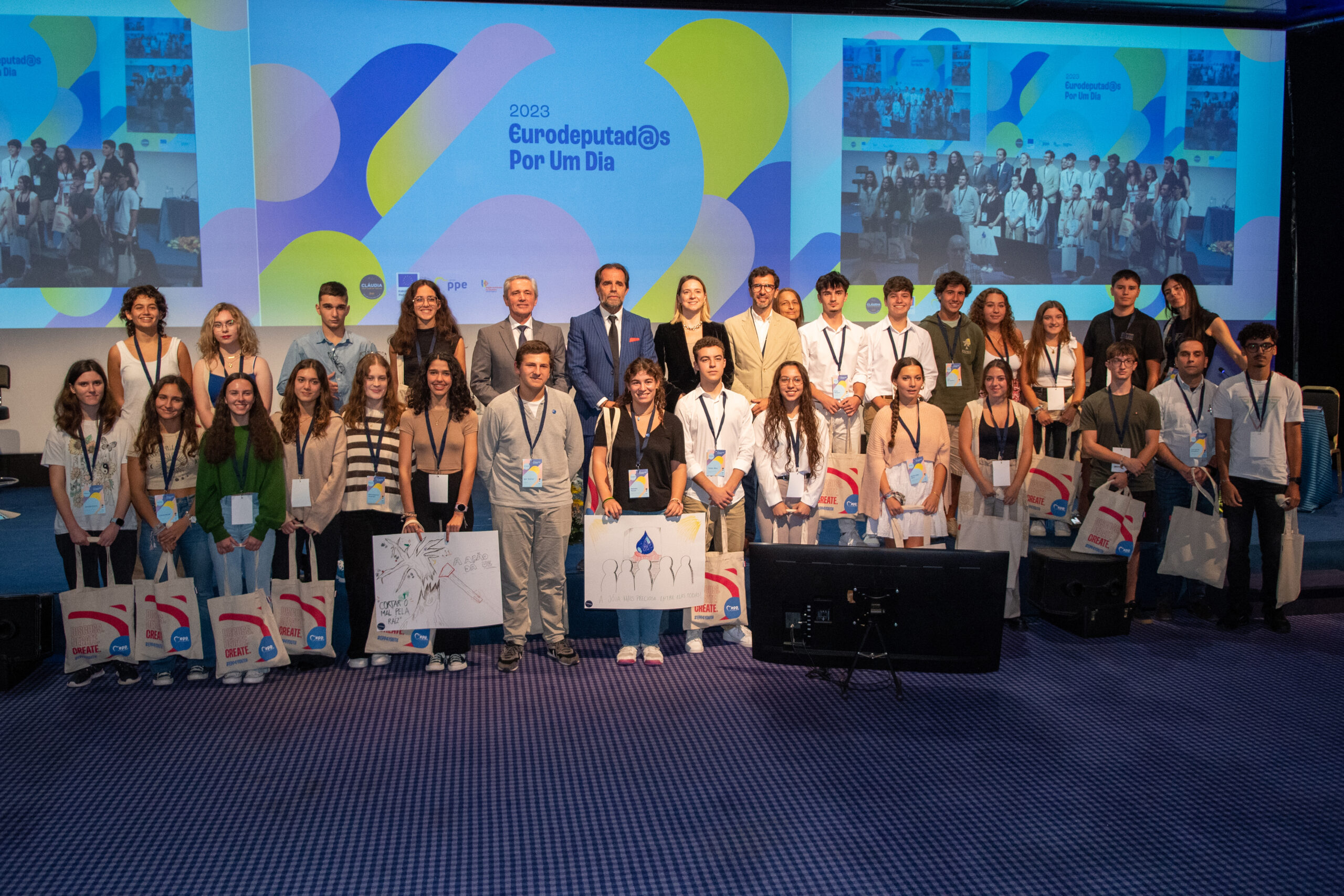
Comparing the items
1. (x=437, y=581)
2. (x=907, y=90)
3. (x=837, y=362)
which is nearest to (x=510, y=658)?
(x=437, y=581)

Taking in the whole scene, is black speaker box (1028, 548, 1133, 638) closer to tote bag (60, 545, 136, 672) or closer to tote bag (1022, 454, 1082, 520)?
tote bag (1022, 454, 1082, 520)

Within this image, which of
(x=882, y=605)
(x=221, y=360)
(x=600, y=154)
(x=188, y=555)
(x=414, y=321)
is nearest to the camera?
(x=882, y=605)

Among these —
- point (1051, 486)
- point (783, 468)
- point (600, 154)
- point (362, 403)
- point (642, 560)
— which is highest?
point (600, 154)

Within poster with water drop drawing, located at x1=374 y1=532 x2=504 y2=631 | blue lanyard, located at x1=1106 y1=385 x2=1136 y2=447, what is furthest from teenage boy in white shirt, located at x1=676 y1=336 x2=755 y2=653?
blue lanyard, located at x1=1106 y1=385 x2=1136 y2=447

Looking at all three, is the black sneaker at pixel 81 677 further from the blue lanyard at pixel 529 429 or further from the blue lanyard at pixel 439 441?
the blue lanyard at pixel 529 429

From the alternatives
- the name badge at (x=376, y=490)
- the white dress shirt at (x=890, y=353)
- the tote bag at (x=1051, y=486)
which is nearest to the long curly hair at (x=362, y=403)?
the name badge at (x=376, y=490)

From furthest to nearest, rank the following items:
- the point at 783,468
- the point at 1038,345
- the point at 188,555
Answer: the point at 1038,345 → the point at 783,468 → the point at 188,555

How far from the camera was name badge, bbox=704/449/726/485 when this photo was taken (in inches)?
169

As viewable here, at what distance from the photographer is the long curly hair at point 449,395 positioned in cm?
407

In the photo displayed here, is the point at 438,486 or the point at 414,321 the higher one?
the point at 414,321

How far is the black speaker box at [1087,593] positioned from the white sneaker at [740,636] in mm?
1524

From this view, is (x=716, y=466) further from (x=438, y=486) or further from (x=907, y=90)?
(x=907, y=90)

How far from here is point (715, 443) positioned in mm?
4324

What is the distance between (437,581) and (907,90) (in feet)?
17.3
